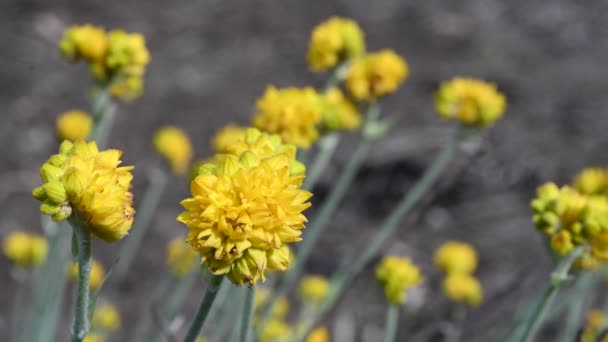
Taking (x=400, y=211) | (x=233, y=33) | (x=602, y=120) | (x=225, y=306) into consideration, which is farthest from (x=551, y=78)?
(x=225, y=306)

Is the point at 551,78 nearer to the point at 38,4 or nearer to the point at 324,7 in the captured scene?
the point at 324,7

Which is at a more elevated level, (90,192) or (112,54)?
(112,54)

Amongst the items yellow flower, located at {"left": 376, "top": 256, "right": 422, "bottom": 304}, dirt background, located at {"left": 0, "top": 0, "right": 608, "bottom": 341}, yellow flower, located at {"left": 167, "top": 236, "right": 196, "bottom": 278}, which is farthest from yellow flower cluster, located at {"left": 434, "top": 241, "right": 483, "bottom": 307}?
yellow flower, located at {"left": 167, "top": 236, "right": 196, "bottom": 278}

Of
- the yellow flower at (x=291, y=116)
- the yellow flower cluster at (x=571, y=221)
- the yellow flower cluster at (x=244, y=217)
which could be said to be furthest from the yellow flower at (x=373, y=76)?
the yellow flower cluster at (x=244, y=217)

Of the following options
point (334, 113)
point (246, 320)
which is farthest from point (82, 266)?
point (334, 113)

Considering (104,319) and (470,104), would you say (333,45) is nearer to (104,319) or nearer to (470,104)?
(470,104)
